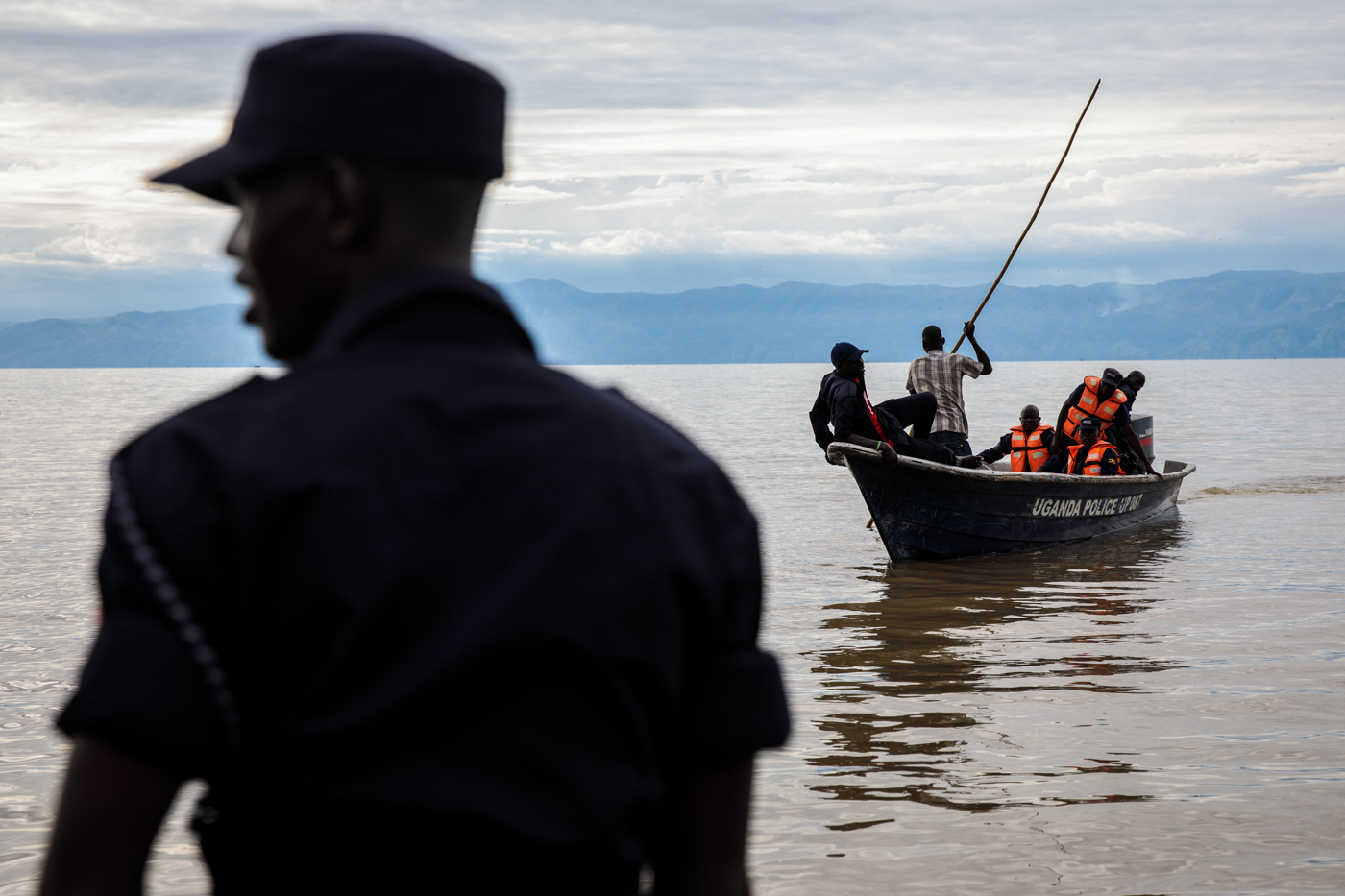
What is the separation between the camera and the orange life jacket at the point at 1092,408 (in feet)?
49.3

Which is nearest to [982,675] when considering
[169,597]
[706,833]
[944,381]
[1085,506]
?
[944,381]

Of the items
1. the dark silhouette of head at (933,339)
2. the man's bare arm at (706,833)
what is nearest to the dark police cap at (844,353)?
the dark silhouette of head at (933,339)

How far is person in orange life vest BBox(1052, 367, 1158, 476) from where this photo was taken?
15.0 meters

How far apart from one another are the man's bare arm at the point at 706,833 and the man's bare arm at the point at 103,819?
0.51 metres

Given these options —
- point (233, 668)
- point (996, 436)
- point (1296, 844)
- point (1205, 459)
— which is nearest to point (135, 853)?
point (233, 668)

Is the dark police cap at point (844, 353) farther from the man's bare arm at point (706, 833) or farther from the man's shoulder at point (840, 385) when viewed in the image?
the man's bare arm at point (706, 833)

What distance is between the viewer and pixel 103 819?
114 cm

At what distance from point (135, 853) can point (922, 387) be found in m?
13.1

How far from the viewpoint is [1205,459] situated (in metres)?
30.8

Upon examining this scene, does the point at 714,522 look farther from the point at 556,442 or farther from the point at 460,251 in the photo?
the point at 460,251

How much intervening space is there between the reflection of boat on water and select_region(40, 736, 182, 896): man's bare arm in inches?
205

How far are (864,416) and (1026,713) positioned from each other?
5.05 m

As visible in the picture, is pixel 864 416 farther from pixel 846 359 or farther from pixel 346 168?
pixel 346 168

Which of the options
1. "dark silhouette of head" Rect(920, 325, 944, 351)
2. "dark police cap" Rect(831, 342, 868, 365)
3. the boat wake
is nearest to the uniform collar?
"dark police cap" Rect(831, 342, 868, 365)
